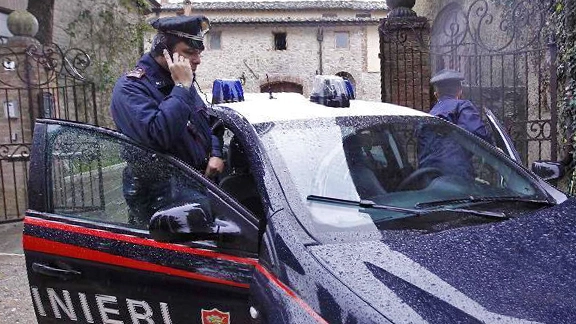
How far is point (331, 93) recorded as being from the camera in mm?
3086

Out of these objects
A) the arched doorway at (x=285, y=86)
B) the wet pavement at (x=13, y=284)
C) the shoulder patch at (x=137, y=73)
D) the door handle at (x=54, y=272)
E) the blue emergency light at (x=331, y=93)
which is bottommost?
the wet pavement at (x=13, y=284)

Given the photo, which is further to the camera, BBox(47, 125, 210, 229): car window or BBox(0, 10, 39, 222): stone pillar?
BBox(0, 10, 39, 222): stone pillar

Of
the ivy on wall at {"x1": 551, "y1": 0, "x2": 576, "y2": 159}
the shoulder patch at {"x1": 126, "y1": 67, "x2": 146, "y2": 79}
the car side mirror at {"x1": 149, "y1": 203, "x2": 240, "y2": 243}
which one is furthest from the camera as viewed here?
the ivy on wall at {"x1": 551, "y1": 0, "x2": 576, "y2": 159}

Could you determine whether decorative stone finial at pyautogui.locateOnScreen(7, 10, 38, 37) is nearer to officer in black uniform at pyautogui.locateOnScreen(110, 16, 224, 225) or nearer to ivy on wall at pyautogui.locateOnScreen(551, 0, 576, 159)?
officer in black uniform at pyautogui.locateOnScreen(110, 16, 224, 225)

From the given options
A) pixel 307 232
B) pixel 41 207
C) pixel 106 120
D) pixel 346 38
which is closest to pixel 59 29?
pixel 106 120

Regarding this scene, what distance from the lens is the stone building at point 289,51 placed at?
31266mm

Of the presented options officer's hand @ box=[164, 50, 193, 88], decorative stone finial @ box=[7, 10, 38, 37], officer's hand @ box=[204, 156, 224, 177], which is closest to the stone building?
decorative stone finial @ box=[7, 10, 38, 37]

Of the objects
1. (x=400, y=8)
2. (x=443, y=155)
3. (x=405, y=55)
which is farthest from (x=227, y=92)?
(x=400, y=8)

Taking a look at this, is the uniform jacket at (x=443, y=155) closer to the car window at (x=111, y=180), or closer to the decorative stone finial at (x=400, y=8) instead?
the car window at (x=111, y=180)

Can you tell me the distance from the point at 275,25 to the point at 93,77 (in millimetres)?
18804

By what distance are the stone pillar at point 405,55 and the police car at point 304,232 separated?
15.0 ft

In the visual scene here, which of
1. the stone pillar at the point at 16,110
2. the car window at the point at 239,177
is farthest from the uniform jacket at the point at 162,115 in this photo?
the stone pillar at the point at 16,110

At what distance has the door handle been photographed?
8.70 feet

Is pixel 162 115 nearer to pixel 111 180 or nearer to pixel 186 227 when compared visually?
pixel 111 180
